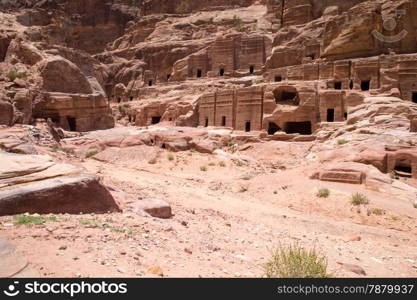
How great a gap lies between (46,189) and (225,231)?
4495 mm

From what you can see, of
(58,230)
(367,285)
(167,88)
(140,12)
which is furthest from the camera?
(140,12)

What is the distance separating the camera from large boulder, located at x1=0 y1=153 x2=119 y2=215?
7.13 meters

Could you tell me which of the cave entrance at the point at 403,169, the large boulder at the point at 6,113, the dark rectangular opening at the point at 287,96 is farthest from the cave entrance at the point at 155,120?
the cave entrance at the point at 403,169

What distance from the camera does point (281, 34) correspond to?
41.4 meters

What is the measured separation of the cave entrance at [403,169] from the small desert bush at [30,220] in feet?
54.2

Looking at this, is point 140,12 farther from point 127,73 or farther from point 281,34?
point 281,34

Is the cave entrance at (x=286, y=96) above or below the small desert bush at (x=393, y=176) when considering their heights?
above

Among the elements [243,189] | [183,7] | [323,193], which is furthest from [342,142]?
[183,7]

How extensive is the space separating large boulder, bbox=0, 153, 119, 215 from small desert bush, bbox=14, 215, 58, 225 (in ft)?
1.62

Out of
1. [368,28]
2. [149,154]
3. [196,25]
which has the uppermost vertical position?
[196,25]

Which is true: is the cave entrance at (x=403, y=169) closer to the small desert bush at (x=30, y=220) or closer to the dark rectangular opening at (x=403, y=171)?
the dark rectangular opening at (x=403, y=171)

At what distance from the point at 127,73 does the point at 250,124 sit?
97.1 ft

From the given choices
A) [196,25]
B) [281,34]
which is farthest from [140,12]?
[281,34]

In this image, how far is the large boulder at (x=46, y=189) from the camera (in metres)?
7.13
